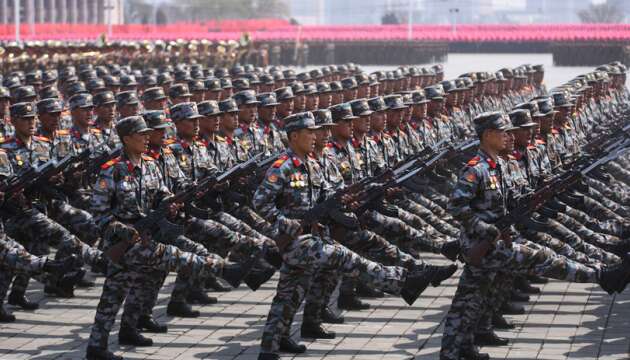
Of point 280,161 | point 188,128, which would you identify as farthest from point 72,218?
point 280,161

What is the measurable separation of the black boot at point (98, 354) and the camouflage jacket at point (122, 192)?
0.85 meters

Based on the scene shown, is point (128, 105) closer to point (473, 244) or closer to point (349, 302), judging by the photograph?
point (349, 302)

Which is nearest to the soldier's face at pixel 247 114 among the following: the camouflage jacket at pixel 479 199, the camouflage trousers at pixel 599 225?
the camouflage trousers at pixel 599 225

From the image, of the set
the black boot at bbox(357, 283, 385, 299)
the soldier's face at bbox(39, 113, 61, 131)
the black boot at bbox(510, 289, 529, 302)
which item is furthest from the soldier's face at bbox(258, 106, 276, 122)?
the black boot at bbox(510, 289, 529, 302)

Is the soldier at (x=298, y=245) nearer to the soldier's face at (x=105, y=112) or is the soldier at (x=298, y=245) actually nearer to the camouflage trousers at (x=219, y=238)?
the camouflage trousers at (x=219, y=238)

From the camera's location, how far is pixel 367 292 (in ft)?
40.2

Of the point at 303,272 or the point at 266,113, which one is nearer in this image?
the point at 303,272

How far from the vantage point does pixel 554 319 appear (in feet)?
37.0

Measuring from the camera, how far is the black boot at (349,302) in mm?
11641

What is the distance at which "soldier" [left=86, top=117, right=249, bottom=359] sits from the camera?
9.52 metres

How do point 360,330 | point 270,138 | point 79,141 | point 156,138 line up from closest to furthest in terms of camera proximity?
point 156,138, point 360,330, point 79,141, point 270,138

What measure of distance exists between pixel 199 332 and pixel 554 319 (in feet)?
9.27

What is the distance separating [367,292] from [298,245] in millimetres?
3024

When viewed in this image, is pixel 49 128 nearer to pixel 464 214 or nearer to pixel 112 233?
pixel 112 233
